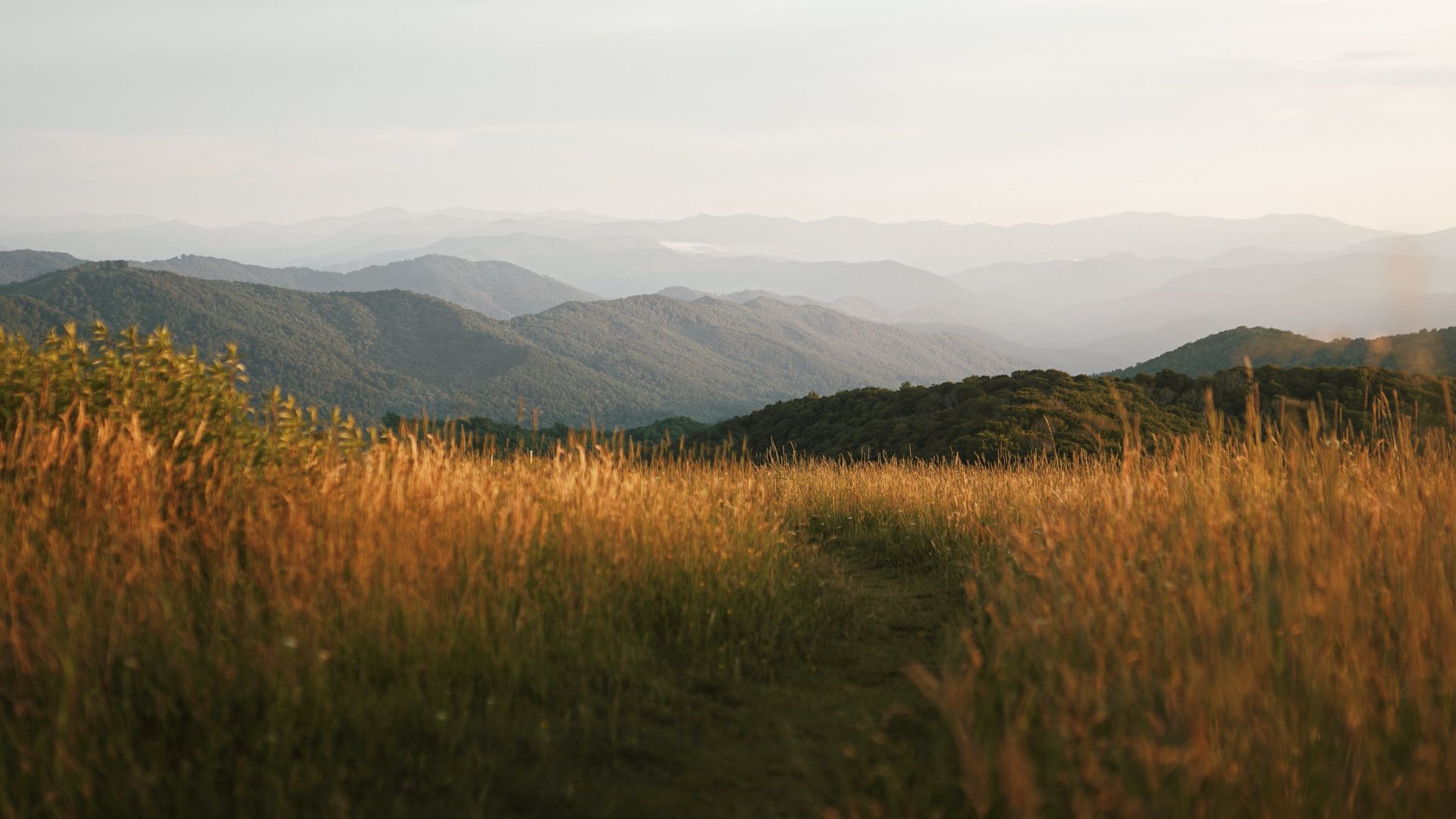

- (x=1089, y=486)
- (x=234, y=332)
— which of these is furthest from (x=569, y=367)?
(x=1089, y=486)

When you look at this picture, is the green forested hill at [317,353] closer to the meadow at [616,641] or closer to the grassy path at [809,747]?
the meadow at [616,641]

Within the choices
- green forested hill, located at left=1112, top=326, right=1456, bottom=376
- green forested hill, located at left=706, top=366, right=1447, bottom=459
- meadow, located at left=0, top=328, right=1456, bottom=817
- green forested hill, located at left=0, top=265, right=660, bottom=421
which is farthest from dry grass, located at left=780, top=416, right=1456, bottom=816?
green forested hill, located at left=0, top=265, right=660, bottom=421

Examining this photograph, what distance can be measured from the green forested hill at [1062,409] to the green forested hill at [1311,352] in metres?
13.9

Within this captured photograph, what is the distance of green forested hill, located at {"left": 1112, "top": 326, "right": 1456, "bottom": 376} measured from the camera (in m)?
46.4

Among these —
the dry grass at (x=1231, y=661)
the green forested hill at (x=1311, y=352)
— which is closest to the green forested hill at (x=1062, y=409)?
the green forested hill at (x=1311, y=352)

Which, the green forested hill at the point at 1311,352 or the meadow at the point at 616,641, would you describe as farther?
the green forested hill at the point at 1311,352

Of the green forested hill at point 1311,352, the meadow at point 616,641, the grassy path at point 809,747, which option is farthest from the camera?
the green forested hill at point 1311,352

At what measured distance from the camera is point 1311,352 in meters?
54.0

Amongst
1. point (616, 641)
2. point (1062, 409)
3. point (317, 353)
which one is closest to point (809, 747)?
point (616, 641)

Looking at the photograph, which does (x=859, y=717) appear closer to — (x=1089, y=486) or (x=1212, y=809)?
(x=1212, y=809)

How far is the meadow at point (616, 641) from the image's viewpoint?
325 centimetres

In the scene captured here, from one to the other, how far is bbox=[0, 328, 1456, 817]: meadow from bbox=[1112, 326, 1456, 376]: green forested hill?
38.7 m

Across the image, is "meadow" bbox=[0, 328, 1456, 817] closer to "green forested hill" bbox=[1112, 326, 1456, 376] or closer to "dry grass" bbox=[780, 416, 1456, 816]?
"dry grass" bbox=[780, 416, 1456, 816]

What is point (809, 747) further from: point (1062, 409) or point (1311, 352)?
point (1311, 352)
